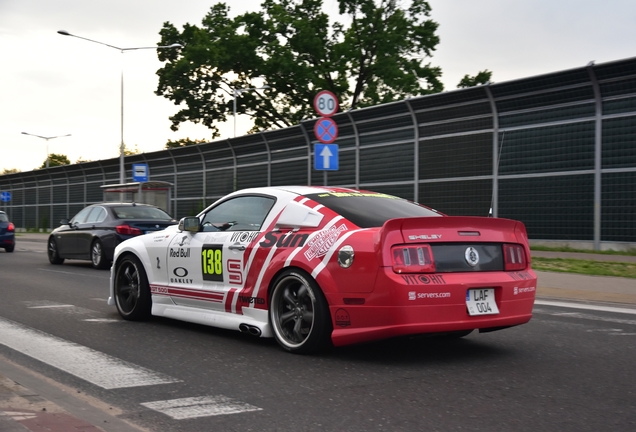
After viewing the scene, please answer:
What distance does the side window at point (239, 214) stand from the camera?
7383mm

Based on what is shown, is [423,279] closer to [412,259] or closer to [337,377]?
[412,259]

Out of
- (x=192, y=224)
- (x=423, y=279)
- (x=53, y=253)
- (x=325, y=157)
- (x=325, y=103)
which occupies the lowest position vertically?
(x=53, y=253)

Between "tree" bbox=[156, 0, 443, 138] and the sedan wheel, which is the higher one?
"tree" bbox=[156, 0, 443, 138]

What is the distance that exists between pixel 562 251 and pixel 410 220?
13.6m

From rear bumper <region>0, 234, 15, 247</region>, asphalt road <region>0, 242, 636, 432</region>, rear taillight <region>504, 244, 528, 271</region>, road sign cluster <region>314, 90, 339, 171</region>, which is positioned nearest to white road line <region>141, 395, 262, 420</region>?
asphalt road <region>0, 242, 636, 432</region>

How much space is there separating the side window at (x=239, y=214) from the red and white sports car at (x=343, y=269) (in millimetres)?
13

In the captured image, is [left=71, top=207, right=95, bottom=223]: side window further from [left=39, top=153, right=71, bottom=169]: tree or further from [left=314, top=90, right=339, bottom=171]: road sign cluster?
[left=39, top=153, right=71, bottom=169]: tree

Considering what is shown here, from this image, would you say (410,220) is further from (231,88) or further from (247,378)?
(231,88)

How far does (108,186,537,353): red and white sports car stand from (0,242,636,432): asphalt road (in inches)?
12.4

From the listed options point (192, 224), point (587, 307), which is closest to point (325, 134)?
point (587, 307)

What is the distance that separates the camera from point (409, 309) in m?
5.98

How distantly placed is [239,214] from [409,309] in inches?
89.7

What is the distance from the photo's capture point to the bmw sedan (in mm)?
17516

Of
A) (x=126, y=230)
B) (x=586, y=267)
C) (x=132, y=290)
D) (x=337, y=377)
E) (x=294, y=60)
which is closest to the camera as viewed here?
(x=337, y=377)
